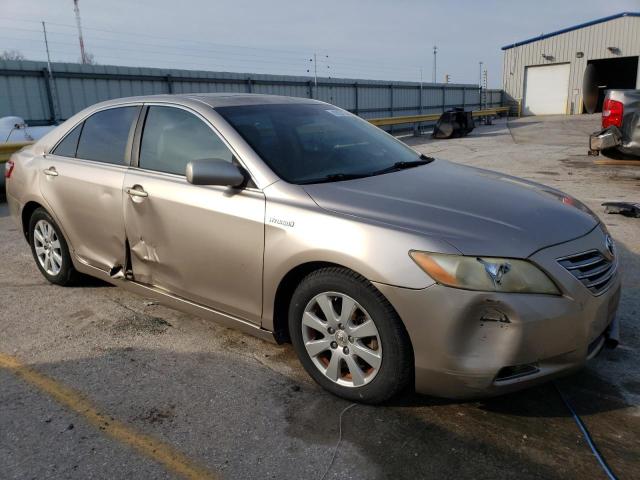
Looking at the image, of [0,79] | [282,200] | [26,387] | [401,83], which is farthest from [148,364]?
[401,83]

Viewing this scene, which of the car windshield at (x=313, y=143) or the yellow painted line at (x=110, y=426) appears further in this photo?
the car windshield at (x=313, y=143)

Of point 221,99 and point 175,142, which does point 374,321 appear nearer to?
point 175,142

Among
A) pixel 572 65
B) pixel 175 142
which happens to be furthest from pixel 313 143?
pixel 572 65

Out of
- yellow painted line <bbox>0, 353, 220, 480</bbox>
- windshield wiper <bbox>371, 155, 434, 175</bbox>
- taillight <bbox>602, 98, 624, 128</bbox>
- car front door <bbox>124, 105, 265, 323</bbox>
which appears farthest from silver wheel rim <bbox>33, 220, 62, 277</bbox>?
taillight <bbox>602, 98, 624, 128</bbox>

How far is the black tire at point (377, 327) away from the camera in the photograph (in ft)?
8.36

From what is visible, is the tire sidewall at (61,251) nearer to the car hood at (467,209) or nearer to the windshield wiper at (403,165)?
the car hood at (467,209)

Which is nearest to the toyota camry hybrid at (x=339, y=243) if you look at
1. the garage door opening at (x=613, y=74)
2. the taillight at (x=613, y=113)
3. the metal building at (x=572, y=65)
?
the taillight at (x=613, y=113)

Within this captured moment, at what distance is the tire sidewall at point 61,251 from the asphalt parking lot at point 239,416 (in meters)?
0.60

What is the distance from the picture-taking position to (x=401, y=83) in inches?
1033

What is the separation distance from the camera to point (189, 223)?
10.8 ft

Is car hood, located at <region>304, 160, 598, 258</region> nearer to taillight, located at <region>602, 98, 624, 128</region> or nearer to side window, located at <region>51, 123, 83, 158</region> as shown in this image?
side window, located at <region>51, 123, 83, 158</region>

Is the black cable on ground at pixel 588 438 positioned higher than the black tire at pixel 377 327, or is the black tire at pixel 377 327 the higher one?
the black tire at pixel 377 327

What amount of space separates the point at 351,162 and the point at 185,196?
105 centimetres

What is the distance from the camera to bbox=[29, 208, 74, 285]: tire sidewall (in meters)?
4.44
